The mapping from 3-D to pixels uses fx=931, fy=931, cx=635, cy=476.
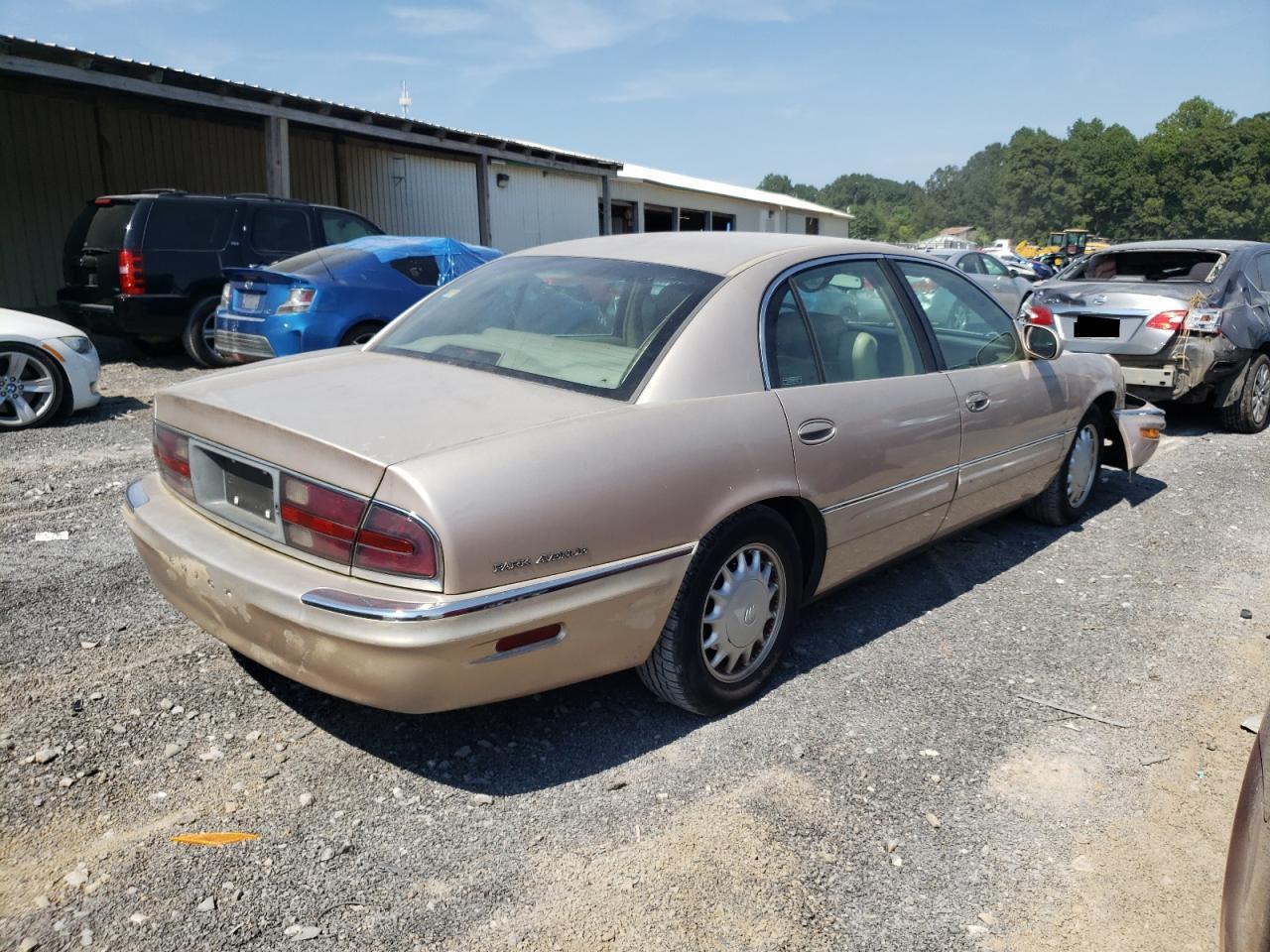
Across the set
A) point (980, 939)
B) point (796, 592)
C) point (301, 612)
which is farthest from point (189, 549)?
point (980, 939)

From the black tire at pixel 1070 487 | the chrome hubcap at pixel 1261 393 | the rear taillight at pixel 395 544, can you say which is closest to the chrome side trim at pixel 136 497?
the rear taillight at pixel 395 544

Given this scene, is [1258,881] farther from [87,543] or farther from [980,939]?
[87,543]

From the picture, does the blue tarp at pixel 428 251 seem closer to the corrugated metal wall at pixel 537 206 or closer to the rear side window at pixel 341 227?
the rear side window at pixel 341 227

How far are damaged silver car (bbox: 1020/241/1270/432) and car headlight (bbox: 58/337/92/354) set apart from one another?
7.56 m

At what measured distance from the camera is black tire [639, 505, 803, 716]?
2900mm

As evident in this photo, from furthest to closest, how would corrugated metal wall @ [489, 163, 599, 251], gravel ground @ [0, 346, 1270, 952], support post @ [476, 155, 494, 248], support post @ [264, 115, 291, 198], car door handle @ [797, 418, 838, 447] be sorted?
corrugated metal wall @ [489, 163, 599, 251] → support post @ [476, 155, 494, 248] → support post @ [264, 115, 291, 198] → car door handle @ [797, 418, 838, 447] → gravel ground @ [0, 346, 1270, 952]

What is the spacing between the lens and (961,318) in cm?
448

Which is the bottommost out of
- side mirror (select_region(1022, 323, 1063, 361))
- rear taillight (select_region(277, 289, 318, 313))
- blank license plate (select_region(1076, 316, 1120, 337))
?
blank license plate (select_region(1076, 316, 1120, 337))

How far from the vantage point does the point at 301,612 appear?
7.97 feet

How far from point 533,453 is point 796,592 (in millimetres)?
1294

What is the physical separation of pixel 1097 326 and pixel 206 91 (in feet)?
36.5

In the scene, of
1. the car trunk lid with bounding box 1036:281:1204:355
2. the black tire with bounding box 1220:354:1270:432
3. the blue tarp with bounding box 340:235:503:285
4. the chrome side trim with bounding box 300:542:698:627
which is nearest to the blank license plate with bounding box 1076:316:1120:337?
the car trunk lid with bounding box 1036:281:1204:355

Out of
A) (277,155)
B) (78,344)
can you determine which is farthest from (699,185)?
(78,344)

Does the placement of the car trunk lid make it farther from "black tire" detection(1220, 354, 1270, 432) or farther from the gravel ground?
the gravel ground
